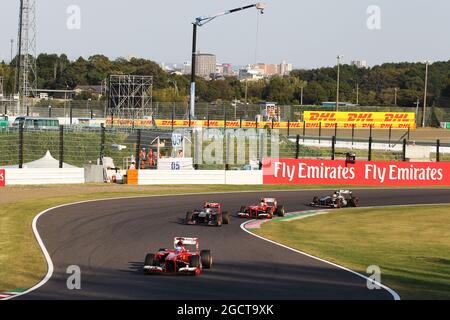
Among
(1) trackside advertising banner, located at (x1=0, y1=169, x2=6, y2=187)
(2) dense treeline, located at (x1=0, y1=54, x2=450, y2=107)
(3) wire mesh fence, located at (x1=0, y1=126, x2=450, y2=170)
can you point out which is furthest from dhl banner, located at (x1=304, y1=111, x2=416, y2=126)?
(1) trackside advertising banner, located at (x1=0, y1=169, x2=6, y2=187)

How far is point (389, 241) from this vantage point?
81.6 feet

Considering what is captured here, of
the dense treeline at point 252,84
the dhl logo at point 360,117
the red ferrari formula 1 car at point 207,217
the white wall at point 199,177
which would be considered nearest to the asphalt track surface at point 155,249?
the red ferrari formula 1 car at point 207,217

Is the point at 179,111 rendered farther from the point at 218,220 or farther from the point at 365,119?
the point at 218,220

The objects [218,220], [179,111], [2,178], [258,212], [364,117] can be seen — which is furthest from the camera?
[364,117]

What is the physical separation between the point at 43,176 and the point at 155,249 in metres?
17.8

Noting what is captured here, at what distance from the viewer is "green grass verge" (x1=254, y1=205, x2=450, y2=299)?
17609 mm

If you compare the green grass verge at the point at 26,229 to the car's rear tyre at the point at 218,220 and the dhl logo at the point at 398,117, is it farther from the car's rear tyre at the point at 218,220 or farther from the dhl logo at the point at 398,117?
the dhl logo at the point at 398,117

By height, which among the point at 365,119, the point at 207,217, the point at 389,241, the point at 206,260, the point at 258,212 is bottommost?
the point at 389,241

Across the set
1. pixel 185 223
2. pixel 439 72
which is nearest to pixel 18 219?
pixel 185 223

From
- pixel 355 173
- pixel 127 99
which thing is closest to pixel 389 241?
pixel 355 173

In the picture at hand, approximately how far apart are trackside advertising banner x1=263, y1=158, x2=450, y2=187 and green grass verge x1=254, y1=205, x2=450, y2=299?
29.7 ft

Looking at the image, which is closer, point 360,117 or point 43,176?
point 43,176

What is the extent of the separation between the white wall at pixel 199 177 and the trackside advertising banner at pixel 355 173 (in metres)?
1.01
